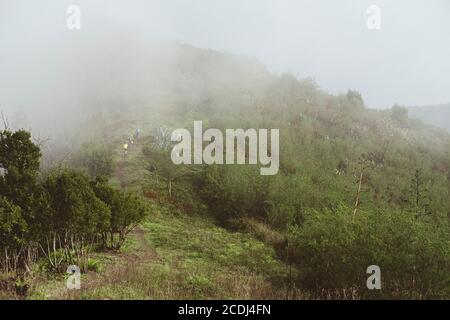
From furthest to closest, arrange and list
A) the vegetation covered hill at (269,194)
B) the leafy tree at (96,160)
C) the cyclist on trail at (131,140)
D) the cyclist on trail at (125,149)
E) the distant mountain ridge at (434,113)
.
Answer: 1. the distant mountain ridge at (434,113)
2. the cyclist on trail at (131,140)
3. the cyclist on trail at (125,149)
4. the leafy tree at (96,160)
5. the vegetation covered hill at (269,194)

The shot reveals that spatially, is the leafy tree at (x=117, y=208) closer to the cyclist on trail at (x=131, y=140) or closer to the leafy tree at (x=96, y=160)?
the leafy tree at (x=96, y=160)

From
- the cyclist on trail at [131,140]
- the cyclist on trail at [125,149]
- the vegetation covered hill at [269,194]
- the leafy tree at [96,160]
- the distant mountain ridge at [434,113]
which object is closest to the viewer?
the vegetation covered hill at [269,194]

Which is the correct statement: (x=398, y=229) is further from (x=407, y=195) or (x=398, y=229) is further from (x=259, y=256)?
(x=407, y=195)

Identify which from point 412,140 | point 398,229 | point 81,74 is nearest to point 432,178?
point 412,140

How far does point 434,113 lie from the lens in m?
108

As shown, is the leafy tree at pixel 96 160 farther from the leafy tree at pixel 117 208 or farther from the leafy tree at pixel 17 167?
the leafy tree at pixel 17 167

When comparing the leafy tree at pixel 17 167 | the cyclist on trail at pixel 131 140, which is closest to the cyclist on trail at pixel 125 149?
the cyclist on trail at pixel 131 140

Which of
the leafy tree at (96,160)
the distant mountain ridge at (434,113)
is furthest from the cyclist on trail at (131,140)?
the distant mountain ridge at (434,113)

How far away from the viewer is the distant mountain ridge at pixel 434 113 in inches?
3964

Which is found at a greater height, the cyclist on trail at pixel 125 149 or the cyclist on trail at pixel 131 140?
the cyclist on trail at pixel 131 140

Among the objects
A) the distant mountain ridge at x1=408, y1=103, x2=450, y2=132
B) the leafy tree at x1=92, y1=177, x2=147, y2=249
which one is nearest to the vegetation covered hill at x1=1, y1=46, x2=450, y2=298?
the leafy tree at x1=92, y1=177, x2=147, y2=249

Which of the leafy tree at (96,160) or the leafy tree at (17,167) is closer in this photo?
the leafy tree at (17,167)

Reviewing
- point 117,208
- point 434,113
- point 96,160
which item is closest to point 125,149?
point 96,160

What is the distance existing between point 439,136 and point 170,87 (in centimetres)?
3161
